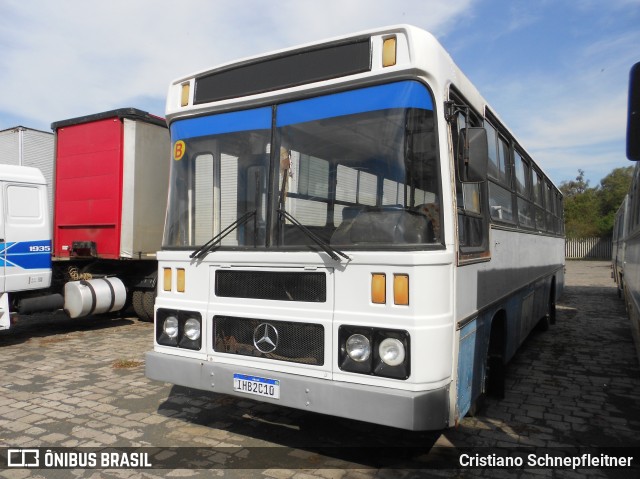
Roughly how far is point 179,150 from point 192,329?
1543 mm

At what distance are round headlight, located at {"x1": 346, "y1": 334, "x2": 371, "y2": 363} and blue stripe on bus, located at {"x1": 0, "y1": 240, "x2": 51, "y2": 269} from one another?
6.97m

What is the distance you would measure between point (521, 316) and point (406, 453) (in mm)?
3096

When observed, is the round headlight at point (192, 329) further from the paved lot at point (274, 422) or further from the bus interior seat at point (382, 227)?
the bus interior seat at point (382, 227)

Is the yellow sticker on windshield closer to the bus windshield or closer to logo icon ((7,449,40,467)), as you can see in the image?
the bus windshield

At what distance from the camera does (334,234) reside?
363 centimetres

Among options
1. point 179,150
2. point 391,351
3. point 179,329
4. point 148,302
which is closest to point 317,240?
point 391,351

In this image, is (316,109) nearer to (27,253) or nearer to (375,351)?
(375,351)

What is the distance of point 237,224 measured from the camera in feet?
13.1

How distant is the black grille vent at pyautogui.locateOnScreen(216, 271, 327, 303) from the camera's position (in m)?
3.62

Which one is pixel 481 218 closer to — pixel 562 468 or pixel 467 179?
pixel 467 179

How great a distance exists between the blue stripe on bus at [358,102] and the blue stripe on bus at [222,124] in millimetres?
163

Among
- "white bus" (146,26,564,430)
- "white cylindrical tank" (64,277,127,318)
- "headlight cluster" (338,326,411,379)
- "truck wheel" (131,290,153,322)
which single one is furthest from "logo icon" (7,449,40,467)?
"truck wheel" (131,290,153,322)

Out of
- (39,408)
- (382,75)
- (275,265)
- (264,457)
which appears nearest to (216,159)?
(275,265)

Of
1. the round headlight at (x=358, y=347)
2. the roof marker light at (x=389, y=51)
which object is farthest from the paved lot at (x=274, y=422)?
Answer: the roof marker light at (x=389, y=51)
